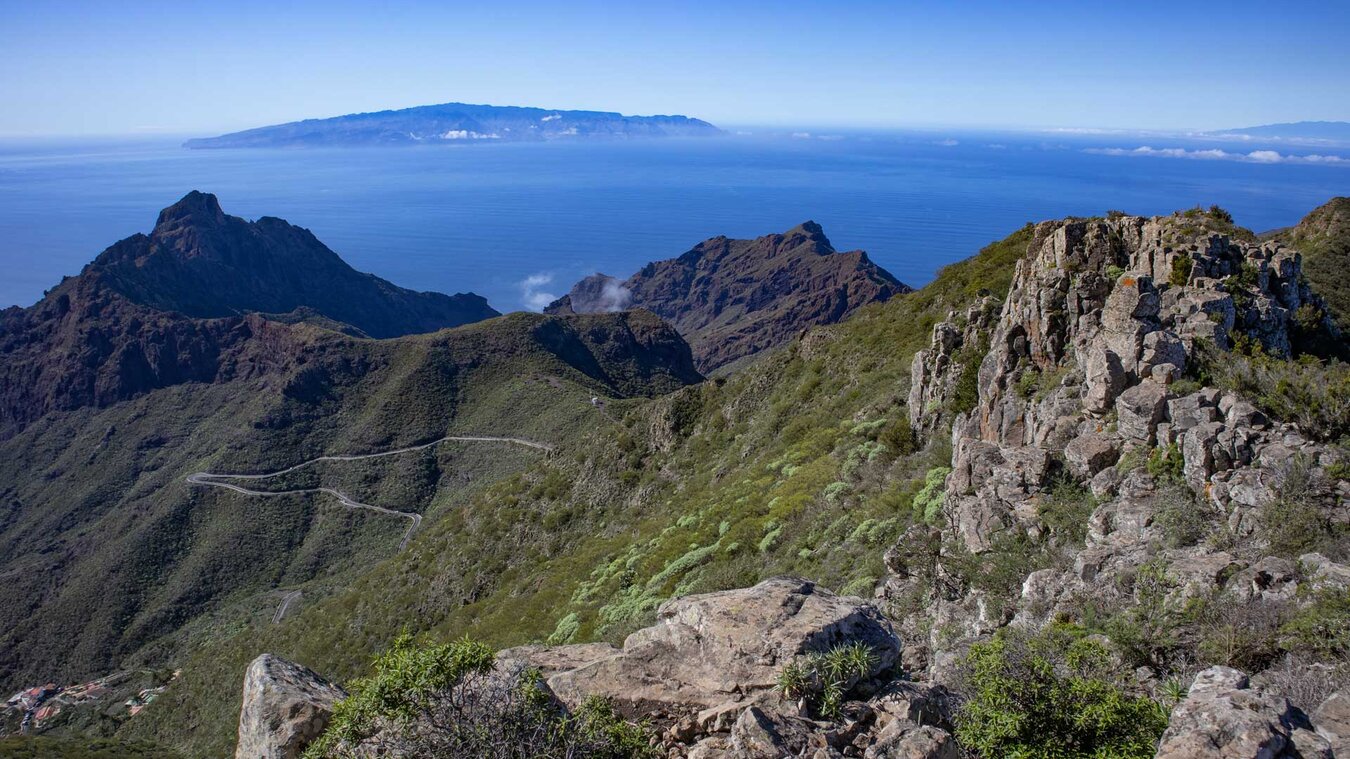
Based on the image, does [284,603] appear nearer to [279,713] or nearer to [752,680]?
[279,713]

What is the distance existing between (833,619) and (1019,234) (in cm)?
3289

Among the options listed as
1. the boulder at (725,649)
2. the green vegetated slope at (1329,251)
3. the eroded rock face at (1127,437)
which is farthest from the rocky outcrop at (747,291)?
the boulder at (725,649)

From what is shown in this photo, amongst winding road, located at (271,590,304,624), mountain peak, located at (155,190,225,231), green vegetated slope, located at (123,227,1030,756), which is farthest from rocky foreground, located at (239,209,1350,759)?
mountain peak, located at (155,190,225,231)

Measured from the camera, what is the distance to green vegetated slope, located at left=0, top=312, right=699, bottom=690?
197 ft

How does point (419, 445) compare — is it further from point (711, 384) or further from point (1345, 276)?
point (1345, 276)

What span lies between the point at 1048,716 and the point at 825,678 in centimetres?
192

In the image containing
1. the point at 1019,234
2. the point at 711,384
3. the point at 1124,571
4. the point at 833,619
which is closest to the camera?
the point at 833,619

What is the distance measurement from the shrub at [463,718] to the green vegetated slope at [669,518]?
6.74 meters

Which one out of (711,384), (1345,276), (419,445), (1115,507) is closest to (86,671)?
(419,445)

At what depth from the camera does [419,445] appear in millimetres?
75688

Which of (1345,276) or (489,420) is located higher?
(1345,276)

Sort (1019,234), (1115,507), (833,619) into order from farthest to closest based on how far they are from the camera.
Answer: (1019,234) → (1115,507) → (833,619)

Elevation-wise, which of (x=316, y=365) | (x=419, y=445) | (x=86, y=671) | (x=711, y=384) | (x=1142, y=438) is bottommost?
(x=86, y=671)

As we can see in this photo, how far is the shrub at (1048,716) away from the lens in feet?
18.6
